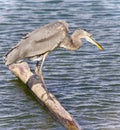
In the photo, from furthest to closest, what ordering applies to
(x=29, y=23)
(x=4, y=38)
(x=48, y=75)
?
(x=29, y=23)
(x=4, y=38)
(x=48, y=75)

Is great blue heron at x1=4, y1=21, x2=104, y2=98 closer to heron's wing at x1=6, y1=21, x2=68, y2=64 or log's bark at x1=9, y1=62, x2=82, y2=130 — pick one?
heron's wing at x1=6, y1=21, x2=68, y2=64

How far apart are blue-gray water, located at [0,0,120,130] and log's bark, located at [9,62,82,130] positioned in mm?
213

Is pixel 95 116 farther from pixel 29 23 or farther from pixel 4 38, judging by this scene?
pixel 29 23

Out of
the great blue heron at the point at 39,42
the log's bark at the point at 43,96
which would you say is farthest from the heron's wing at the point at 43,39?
the log's bark at the point at 43,96

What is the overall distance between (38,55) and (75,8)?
750 centimetres

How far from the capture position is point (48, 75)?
11.9m

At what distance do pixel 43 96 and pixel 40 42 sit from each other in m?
1.00

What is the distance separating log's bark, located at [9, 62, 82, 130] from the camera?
9016 mm

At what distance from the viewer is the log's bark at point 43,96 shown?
29.6 feet

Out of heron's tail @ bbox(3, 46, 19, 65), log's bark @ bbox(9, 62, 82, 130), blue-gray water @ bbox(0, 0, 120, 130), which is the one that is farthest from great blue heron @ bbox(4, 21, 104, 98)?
blue-gray water @ bbox(0, 0, 120, 130)

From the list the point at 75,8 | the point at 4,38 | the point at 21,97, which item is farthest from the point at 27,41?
the point at 75,8

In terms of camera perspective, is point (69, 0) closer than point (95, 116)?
No

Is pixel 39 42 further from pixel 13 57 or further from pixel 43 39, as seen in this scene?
pixel 13 57

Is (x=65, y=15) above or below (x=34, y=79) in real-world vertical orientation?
below
